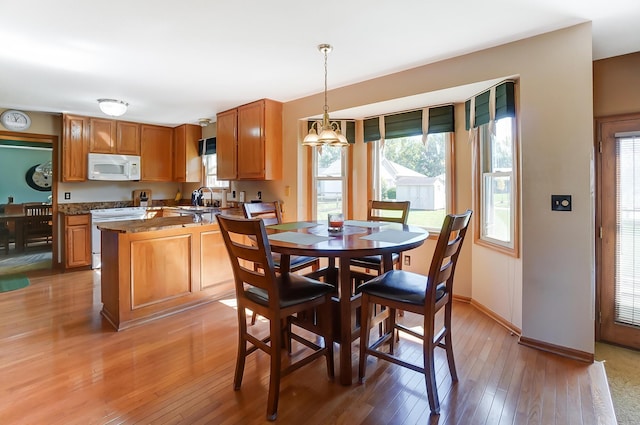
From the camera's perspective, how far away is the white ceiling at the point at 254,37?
197 cm

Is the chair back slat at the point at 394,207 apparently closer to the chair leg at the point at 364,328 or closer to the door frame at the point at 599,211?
the chair leg at the point at 364,328

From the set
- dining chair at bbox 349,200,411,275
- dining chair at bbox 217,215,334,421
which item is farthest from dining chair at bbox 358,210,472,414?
dining chair at bbox 349,200,411,275

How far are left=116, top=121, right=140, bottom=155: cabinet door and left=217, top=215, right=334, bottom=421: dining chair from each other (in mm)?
4479

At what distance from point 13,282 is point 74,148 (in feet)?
6.47

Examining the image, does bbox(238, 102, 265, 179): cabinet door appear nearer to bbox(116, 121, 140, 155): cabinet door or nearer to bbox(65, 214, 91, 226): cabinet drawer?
bbox(116, 121, 140, 155): cabinet door

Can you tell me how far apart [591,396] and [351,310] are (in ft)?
4.55

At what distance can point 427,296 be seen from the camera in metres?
1.63

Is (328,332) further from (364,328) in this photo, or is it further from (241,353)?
(241,353)

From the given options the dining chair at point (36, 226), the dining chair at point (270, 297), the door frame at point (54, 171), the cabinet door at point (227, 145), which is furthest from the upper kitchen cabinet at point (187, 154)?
the dining chair at point (270, 297)

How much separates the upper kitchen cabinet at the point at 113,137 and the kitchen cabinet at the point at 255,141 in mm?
1917

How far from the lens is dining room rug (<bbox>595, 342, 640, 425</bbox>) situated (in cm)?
170

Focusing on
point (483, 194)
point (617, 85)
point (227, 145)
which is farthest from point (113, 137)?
point (617, 85)

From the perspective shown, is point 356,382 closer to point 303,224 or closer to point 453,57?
point 303,224

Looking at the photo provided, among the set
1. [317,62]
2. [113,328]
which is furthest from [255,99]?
[113,328]
